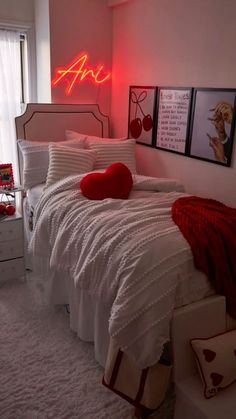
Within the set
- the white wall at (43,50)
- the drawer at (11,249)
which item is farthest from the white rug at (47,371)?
the white wall at (43,50)

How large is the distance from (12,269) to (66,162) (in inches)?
36.8

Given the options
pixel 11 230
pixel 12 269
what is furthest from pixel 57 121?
pixel 12 269

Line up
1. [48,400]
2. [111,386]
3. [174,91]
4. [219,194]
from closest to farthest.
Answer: [111,386]
[48,400]
[219,194]
[174,91]

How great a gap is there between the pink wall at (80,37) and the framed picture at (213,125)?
4.15 ft

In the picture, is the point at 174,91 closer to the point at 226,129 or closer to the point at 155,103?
the point at 155,103

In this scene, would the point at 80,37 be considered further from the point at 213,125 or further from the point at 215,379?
the point at 215,379

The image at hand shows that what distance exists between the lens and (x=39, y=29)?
329cm

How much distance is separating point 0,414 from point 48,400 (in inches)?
9.0

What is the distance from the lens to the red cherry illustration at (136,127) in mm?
3391

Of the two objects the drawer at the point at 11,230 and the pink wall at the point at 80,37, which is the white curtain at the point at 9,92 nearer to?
the pink wall at the point at 80,37

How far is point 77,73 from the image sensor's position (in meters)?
3.42

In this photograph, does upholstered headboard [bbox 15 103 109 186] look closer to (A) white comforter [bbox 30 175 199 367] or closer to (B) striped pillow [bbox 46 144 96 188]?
(B) striped pillow [bbox 46 144 96 188]

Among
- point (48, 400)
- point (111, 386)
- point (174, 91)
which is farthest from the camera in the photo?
point (174, 91)

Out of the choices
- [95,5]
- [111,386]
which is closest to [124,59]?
[95,5]
